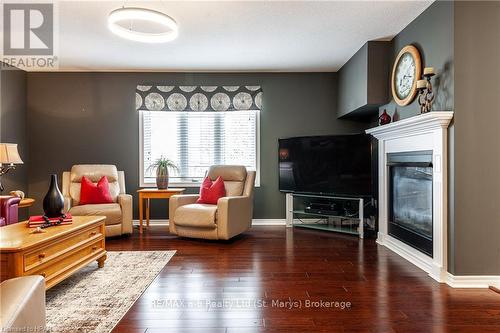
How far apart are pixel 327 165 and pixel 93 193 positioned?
3.26 m

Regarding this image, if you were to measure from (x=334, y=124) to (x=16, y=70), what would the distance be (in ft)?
16.5

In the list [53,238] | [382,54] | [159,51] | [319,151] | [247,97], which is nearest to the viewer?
[53,238]

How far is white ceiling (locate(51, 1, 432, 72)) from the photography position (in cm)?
320

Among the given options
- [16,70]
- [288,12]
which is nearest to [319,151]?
[288,12]

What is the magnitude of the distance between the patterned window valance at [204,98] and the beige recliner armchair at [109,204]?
4.22ft

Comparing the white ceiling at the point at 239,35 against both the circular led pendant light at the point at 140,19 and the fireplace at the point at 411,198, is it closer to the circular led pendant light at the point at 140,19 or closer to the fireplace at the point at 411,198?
the circular led pendant light at the point at 140,19

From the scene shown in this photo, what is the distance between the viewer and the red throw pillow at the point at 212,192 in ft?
14.8

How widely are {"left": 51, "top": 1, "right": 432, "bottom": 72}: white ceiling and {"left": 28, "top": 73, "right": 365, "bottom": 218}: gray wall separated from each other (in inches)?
9.2

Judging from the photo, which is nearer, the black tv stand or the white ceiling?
the white ceiling

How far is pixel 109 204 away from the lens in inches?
177

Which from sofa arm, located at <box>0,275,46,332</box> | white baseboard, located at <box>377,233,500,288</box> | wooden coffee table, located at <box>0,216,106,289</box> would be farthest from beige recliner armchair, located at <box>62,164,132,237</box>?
white baseboard, located at <box>377,233,500,288</box>

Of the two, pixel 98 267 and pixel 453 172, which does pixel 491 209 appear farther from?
pixel 98 267

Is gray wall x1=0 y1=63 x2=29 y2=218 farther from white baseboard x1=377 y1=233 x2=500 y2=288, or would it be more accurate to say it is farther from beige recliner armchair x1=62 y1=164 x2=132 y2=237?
white baseboard x1=377 y1=233 x2=500 y2=288

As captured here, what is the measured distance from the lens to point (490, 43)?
8.94 feet
